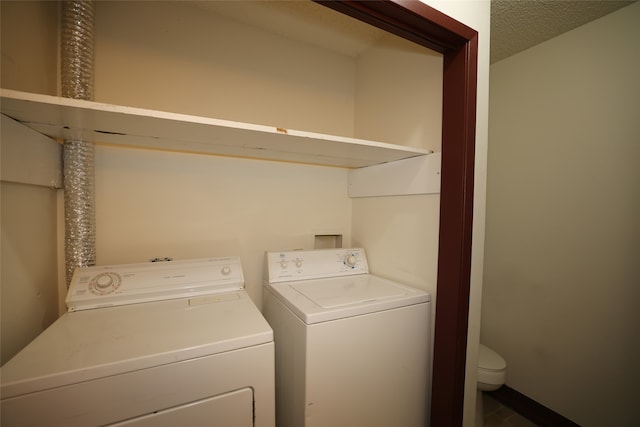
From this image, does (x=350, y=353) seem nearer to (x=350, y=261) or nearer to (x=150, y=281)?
(x=350, y=261)

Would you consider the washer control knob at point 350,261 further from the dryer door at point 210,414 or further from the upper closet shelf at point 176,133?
the dryer door at point 210,414

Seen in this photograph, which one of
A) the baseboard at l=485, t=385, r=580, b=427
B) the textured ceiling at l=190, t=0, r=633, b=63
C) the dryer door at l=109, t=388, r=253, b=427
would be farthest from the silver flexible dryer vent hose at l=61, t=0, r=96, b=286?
the baseboard at l=485, t=385, r=580, b=427

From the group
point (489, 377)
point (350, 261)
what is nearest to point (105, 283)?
point (350, 261)

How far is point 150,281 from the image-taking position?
3.86 ft

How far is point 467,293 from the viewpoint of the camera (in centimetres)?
111

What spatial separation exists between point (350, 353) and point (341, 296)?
0.24 meters

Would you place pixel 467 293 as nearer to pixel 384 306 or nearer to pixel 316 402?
pixel 384 306

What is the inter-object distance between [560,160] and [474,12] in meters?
1.21

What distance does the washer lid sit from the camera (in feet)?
3.40

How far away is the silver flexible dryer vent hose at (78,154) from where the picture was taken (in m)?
1.06

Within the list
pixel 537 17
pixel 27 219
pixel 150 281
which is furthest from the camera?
pixel 537 17

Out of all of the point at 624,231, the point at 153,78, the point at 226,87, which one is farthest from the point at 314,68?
the point at 624,231

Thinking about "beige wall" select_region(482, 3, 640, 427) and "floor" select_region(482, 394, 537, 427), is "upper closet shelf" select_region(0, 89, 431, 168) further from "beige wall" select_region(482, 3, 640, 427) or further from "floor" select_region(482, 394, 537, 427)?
"floor" select_region(482, 394, 537, 427)

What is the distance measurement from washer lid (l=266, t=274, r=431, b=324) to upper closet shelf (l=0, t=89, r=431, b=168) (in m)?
0.71
